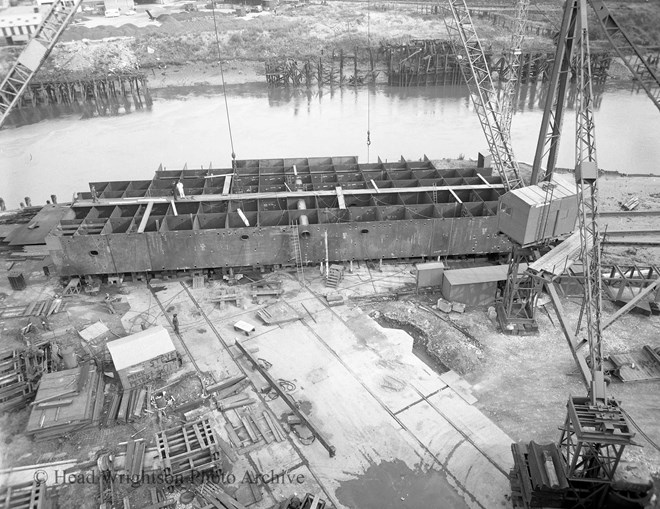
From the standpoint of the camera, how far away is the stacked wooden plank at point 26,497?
436 inches

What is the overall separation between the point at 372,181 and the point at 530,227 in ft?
31.7

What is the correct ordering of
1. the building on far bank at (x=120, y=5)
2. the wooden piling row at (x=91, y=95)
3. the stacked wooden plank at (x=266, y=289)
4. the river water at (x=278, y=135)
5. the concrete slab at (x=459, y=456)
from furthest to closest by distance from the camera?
the building on far bank at (x=120, y=5)
the wooden piling row at (x=91, y=95)
the river water at (x=278, y=135)
the stacked wooden plank at (x=266, y=289)
the concrete slab at (x=459, y=456)

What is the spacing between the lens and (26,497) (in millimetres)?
11273

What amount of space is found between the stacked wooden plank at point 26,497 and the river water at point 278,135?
2238cm

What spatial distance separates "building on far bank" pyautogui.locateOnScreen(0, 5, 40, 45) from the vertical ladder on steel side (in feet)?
203

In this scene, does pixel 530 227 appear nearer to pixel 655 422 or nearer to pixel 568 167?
pixel 655 422

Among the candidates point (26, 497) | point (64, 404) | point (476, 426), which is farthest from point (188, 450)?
point (476, 426)

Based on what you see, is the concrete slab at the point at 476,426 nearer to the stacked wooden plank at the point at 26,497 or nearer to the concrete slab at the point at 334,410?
the concrete slab at the point at 334,410

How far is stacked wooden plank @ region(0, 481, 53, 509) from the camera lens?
11062 mm

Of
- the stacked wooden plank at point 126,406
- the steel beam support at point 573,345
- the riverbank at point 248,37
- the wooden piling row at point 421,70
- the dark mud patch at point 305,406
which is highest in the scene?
the riverbank at point 248,37

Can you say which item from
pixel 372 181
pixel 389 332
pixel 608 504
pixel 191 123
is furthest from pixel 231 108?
pixel 608 504

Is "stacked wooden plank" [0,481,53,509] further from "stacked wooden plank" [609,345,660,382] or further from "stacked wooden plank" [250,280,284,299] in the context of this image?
"stacked wooden plank" [609,345,660,382]

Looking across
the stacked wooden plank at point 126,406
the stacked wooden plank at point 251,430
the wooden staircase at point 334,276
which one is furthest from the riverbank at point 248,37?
the stacked wooden plank at point 251,430

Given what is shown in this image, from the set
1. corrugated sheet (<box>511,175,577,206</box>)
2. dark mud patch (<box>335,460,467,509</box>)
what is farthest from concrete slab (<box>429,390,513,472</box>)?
corrugated sheet (<box>511,175,577,206</box>)
